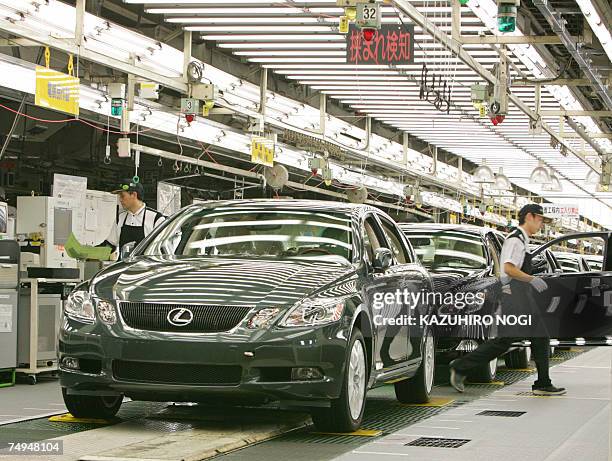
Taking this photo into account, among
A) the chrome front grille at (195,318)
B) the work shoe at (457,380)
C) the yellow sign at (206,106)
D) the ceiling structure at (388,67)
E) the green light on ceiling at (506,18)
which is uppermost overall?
the ceiling structure at (388,67)

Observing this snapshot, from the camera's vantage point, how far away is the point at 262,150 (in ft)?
60.8

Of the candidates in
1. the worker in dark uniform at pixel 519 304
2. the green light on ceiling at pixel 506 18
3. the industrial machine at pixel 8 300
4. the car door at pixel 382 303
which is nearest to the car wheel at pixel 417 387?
the car door at pixel 382 303

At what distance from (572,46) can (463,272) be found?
200 inches

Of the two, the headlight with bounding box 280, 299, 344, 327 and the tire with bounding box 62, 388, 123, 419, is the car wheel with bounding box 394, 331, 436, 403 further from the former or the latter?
the tire with bounding box 62, 388, 123, 419

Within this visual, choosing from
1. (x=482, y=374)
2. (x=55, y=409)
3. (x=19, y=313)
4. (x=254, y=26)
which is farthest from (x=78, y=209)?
(x=55, y=409)

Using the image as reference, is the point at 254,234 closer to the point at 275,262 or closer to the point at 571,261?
the point at 275,262

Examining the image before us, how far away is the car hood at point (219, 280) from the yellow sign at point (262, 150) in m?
10.7

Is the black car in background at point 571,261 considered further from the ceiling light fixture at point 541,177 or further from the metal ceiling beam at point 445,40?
the ceiling light fixture at point 541,177

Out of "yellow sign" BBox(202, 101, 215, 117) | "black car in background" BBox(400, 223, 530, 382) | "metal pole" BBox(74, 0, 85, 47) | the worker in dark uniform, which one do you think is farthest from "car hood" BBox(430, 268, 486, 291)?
"yellow sign" BBox(202, 101, 215, 117)

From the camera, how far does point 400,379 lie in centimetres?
840

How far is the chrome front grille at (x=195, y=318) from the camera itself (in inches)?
259

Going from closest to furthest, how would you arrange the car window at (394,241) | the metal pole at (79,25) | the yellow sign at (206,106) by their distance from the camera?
the car window at (394,241)
the metal pole at (79,25)
the yellow sign at (206,106)

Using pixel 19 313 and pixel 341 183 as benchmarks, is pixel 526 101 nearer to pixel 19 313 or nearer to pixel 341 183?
pixel 341 183

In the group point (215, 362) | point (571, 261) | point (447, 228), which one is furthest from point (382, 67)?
point (215, 362)
